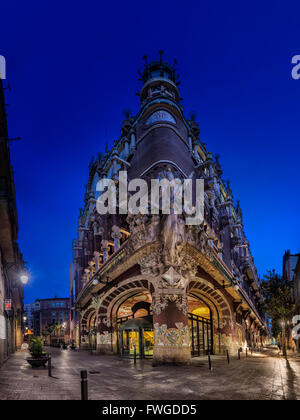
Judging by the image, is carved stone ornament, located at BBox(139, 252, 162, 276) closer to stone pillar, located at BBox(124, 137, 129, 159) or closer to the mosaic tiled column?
the mosaic tiled column

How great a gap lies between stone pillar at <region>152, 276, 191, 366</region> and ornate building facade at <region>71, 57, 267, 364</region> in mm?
55

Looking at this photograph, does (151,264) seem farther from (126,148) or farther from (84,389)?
(126,148)

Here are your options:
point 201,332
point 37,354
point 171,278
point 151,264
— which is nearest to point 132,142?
point 151,264

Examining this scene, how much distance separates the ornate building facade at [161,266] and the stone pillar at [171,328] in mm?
55

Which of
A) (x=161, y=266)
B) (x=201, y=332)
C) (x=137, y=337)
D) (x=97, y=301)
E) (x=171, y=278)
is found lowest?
(x=201, y=332)

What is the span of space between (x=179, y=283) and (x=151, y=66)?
2899 centimetres

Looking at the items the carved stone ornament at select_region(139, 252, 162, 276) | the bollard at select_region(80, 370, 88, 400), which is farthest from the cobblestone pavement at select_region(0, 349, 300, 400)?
the carved stone ornament at select_region(139, 252, 162, 276)

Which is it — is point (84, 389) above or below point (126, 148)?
below

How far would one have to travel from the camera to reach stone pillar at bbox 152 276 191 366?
17.5m

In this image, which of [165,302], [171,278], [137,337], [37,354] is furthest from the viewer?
[137,337]

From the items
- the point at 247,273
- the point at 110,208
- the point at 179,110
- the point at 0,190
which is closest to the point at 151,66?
the point at 179,110

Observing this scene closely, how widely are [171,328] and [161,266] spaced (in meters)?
3.65

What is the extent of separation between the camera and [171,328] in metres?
17.9

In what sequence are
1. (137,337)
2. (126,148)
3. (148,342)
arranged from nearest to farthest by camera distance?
(137,337), (148,342), (126,148)
